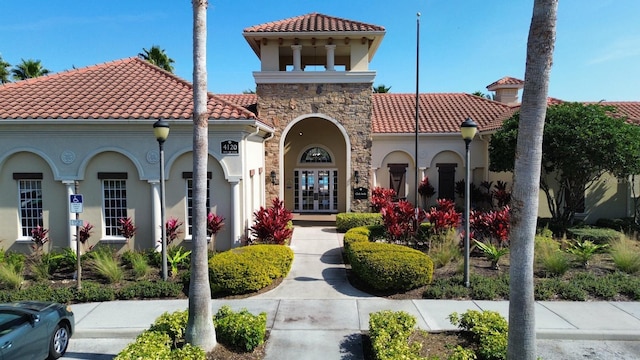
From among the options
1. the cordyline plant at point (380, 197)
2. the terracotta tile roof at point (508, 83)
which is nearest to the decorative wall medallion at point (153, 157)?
the cordyline plant at point (380, 197)

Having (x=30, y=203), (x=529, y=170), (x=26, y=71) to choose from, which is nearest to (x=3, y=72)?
(x=26, y=71)

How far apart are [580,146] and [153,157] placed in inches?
562

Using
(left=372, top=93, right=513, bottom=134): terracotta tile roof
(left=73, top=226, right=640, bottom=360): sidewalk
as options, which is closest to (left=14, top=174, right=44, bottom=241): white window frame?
(left=73, top=226, right=640, bottom=360): sidewalk

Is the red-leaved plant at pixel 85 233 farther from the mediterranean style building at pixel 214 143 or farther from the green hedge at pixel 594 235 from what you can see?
the green hedge at pixel 594 235

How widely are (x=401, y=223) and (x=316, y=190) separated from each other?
885 centimetres

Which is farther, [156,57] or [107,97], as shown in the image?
[156,57]

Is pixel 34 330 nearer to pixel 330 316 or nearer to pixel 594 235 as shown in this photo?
pixel 330 316

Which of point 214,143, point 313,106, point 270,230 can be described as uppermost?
point 313,106

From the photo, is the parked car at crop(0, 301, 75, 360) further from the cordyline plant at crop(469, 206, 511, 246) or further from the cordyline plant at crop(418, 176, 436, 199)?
the cordyline plant at crop(418, 176, 436, 199)

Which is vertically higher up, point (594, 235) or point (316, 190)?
point (316, 190)

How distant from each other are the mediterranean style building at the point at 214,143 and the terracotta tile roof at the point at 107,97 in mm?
40

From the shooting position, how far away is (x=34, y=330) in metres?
5.83

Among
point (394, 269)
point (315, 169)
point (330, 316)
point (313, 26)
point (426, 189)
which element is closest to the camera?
point (330, 316)

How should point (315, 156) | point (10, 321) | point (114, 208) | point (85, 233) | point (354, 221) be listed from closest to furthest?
point (10, 321) < point (85, 233) < point (114, 208) < point (354, 221) < point (315, 156)
